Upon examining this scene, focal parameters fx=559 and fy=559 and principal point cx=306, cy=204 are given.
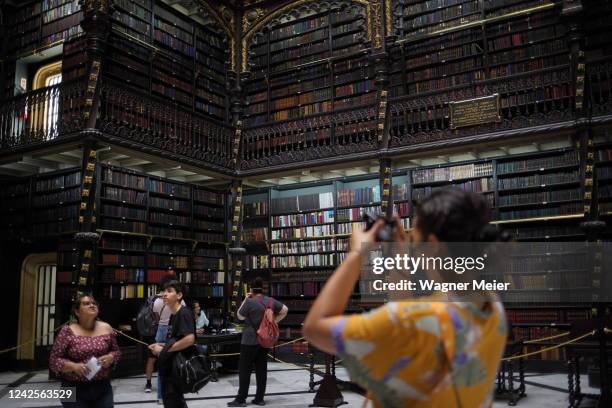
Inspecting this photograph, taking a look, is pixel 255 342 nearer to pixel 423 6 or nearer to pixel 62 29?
pixel 423 6

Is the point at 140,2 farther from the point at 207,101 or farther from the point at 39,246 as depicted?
the point at 39,246

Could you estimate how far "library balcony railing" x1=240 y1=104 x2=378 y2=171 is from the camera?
9047 millimetres

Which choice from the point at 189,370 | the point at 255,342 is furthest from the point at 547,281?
the point at 189,370

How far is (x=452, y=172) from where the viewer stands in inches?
350

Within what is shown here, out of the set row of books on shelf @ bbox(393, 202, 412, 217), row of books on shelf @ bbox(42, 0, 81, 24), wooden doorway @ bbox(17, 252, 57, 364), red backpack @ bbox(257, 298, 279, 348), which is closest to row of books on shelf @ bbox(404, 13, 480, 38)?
row of books on shelf @ bbox(393, 202, 412, 217)

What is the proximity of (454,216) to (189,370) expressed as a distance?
2802 mm

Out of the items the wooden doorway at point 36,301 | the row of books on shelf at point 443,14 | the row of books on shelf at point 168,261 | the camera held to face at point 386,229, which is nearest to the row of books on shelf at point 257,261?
the row of books on shelf at point 168,261

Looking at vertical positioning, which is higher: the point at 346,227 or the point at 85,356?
the point at 346,227

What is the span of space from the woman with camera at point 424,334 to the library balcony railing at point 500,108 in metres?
7.22

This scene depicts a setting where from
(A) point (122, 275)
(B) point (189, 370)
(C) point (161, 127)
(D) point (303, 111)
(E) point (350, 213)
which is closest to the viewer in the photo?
(B) point (189, 370)

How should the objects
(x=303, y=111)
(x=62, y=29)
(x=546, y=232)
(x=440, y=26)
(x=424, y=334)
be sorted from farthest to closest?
1. (x=303, y=111)
2. (x=62, y=29)
3. (x=440, y=26)
4. (x=546, y=232)
5. (x=424, y=334)

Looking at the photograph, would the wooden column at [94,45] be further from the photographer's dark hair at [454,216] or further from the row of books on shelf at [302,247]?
the photographer's dark hair at [454,216]

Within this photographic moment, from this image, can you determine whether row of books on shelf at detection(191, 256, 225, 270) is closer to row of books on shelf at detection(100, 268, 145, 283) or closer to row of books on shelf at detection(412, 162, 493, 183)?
row of books on shelf at detection(100, 268, 145, 283)

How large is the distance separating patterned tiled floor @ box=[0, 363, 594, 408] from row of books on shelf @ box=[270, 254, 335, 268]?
2.13 metres
